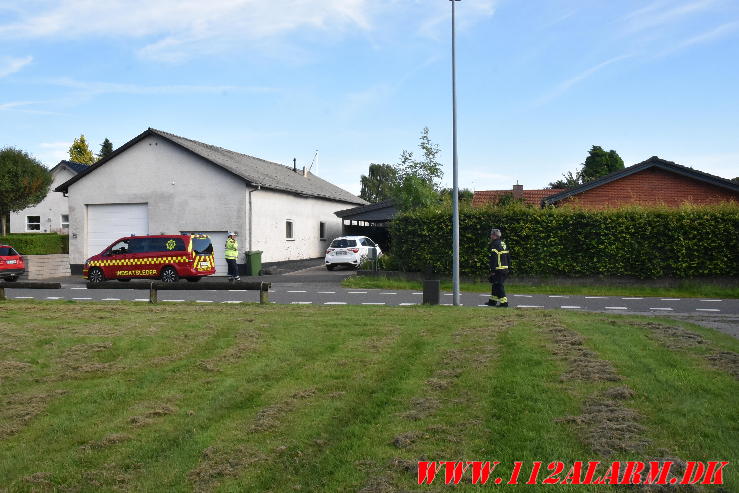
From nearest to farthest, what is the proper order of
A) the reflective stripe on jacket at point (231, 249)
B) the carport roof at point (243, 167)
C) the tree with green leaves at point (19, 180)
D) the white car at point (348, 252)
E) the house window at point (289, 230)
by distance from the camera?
1. the reflective stripe on jacket at point (231, 249)
2. the carport roof at point (243, 167)
3. the white car at point (348, 252)
4. the house window at point (289, 230)
5. the tree with green leaves at point (19, 180)

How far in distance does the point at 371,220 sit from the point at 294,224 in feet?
14.6

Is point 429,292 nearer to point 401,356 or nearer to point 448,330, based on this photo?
point 448,330

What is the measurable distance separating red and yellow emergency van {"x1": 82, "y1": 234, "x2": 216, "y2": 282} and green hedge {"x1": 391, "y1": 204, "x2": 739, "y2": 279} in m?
7.50

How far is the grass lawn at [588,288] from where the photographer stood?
65.2 feet

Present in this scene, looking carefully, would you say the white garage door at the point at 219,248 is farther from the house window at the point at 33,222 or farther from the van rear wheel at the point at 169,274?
the house window at the point at 33,222

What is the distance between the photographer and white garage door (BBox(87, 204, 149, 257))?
30.5 meters

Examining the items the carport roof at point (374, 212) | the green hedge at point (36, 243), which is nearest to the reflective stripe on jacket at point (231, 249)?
the carport roof at point (374, 212)

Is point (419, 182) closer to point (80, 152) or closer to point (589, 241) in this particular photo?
point (589, 241)

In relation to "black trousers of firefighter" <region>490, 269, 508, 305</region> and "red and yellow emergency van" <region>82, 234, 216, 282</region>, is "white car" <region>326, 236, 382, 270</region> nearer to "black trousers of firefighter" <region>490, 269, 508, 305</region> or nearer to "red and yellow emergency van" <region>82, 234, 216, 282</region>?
"red and yellow emergency van" <region>82, 234, 216, 282</region>

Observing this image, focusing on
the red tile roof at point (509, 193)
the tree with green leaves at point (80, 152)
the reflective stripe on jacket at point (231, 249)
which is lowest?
the reflective stripe on jacket at point (231, 249)

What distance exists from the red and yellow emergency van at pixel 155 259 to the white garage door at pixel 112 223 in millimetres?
6573

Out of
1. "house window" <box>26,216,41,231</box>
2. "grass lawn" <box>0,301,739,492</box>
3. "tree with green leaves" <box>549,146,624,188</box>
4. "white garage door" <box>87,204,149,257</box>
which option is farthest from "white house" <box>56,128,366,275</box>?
"tree with green leaves" <box>549,146,624,188</box>

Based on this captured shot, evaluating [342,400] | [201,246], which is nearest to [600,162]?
[201,246]

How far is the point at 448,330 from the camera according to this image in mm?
10352
